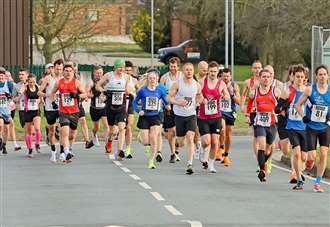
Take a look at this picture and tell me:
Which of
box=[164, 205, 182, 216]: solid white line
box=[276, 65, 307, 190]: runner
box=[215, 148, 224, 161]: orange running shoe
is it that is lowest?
box=[164, 205, 182, 216]: solid white line

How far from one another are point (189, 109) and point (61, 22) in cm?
3160

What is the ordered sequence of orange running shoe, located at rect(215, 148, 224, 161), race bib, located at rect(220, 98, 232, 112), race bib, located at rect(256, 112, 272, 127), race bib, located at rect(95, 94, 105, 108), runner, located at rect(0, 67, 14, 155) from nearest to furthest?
race bib, located at rect(256, 112, 272, 127)
race bib, located at rect(220, 98, 232, 112)
orange running shoe, located at rect(215, 148, 224, 161)
runner, located at rect(0, 67, 14, 155)
race bib, located at rect(95, 94, 105, 108)

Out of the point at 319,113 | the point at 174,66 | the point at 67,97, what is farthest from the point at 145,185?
the point at 67,97

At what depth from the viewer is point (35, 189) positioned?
15930mm

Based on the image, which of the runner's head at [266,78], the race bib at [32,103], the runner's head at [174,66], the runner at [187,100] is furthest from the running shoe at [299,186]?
the race bib at [32,103]

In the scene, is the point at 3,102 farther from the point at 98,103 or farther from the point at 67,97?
the point at 67,97

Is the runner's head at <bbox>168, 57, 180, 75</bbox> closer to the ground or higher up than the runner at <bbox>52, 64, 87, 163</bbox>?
higher up

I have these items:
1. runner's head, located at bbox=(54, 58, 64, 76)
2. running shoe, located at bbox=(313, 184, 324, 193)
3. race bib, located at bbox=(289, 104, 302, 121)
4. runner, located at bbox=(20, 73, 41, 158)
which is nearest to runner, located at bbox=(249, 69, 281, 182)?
race bib, located at bbox=(289, 104, 302, 121)

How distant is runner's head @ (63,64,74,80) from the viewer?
66.3 feet

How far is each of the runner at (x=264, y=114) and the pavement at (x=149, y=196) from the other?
0.50 metres

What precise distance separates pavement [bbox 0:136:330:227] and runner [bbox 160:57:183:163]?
13.9 inches

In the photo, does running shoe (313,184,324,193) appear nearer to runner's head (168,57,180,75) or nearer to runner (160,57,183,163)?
runner (160,57,183,163)

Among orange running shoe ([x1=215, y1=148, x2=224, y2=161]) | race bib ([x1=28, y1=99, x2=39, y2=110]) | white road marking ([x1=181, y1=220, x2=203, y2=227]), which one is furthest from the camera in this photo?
race bib ([x1=28, y1=99, x2=39, y2=110])

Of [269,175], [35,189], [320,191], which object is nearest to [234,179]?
[269,175]
